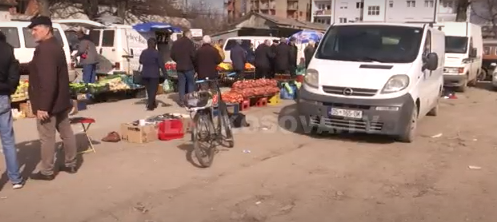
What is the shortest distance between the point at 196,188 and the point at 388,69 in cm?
416

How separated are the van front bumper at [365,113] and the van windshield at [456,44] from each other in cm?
1109

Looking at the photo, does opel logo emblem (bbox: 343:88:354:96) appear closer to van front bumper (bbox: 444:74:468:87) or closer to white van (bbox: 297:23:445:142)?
white van (bbox: 297:23:445:142)

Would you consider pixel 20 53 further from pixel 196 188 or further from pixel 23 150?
pixel 196 188

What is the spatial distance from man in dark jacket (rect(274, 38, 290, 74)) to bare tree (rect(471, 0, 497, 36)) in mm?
43805

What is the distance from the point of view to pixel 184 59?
41.2ft

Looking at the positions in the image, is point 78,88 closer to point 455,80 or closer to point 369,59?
point 369,59

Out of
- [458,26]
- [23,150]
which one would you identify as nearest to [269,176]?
[23,150]

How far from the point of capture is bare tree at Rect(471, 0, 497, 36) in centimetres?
5894

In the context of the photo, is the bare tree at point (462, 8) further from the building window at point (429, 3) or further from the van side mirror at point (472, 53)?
the building window at point (429, 3)

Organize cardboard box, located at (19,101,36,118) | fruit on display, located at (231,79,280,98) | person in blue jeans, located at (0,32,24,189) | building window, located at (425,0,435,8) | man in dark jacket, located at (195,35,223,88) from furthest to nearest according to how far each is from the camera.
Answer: building window, located at (425,0,435,8), fruit on display, located at (231,79,280,98), man in dark jacket, located at (195,35,223,88), cardboard box, located at (19,101,36,118), person in blue jeans, located at (0,32,24,189)

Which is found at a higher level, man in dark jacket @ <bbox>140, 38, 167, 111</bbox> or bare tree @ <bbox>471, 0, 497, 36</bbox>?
bare tree @ <bbox>471, 0, 497, 36</bbox>

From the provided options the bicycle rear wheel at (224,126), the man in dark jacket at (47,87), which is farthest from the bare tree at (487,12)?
the man in dark jacket at (47,87)

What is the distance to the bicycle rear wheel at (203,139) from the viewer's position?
7.27 metres

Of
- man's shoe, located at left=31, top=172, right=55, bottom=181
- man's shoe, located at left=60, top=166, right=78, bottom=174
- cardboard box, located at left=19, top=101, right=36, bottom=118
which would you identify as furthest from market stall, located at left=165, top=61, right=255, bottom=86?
man's shoe, located at left=31, top=172, right=55, bottom=181
